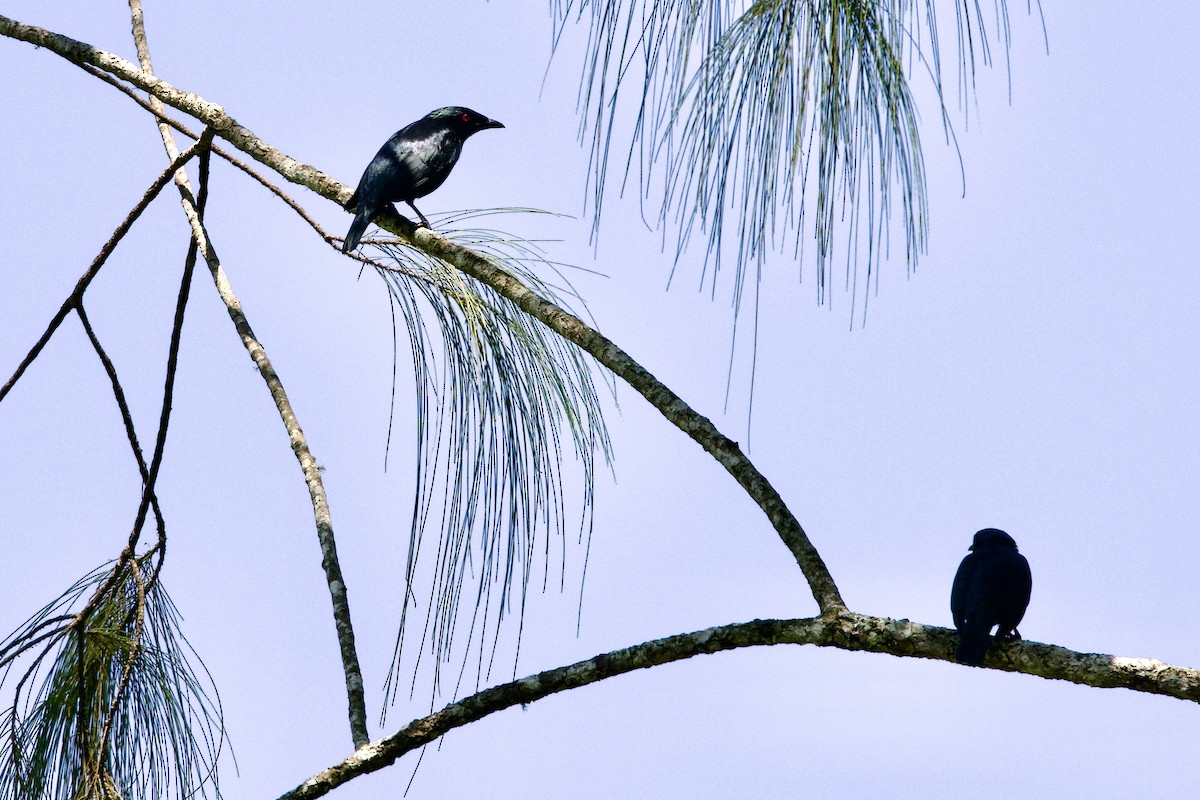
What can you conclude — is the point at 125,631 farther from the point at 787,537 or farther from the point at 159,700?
the point at 787,537

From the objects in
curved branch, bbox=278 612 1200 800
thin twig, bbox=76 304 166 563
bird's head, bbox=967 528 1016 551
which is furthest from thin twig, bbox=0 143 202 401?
bird's head, bbox=967 528 1016 551

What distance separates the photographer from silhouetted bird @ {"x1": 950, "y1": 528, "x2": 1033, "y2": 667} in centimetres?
269

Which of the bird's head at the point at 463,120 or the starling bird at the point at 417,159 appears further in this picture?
the bird's head at the point at 463,120

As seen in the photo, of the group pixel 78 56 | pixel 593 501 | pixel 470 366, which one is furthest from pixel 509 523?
pixel 78 56

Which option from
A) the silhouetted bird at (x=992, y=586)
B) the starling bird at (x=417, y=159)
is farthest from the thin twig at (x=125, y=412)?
the silhouetted bird at (x=992, y=586)

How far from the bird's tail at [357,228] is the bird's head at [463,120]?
1258mm

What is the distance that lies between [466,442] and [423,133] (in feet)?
6.68

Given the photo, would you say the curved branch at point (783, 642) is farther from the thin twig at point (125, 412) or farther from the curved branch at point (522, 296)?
the thin twig at point (125, 412)

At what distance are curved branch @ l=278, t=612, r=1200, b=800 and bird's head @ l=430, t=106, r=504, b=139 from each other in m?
2.77

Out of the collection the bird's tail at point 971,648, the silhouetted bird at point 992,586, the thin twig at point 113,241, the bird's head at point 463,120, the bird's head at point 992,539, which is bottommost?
the bird's tail at point 971,648

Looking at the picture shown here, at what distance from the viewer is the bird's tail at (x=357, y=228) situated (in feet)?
9.35

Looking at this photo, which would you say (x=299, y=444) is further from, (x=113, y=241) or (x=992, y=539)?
(x=992, y=539)

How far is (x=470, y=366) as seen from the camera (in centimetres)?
257

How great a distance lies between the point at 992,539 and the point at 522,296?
1770mm
